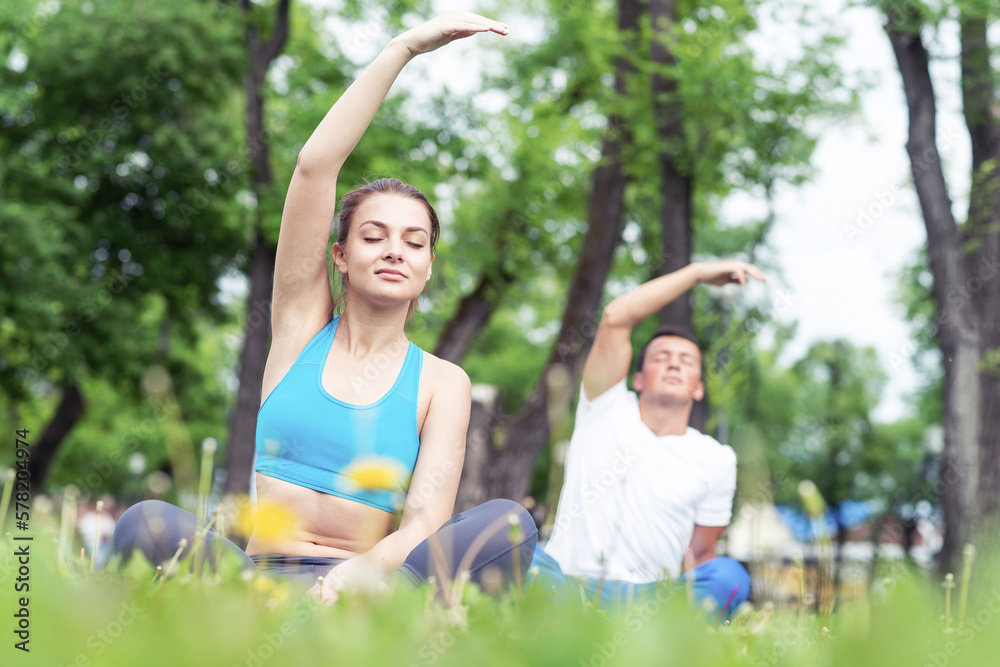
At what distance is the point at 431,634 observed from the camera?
0.87 meters

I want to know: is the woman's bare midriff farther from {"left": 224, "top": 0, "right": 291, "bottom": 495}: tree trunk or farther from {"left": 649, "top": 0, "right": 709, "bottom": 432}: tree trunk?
{"left": 224, "top": 0, "right": 291, "bottom": 495}: tree trunk

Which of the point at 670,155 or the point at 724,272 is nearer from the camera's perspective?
the point at 724,272

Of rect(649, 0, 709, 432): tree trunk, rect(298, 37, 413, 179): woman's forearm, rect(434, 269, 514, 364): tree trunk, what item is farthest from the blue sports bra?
rect(434, 269, 514, 364): tree trunk

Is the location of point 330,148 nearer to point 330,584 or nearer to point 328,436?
point 328,436

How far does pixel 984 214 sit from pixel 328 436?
28.4 ft

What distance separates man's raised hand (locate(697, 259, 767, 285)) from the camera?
12.2 feet

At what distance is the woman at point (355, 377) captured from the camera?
7.81 feet

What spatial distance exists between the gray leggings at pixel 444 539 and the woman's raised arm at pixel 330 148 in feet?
2.76

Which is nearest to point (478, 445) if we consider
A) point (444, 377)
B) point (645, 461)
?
point (645, 461)

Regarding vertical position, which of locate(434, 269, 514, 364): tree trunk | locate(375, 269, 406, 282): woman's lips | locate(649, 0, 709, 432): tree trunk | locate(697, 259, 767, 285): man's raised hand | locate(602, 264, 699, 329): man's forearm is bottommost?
locate(375, 269, 406, 282): woman's lips

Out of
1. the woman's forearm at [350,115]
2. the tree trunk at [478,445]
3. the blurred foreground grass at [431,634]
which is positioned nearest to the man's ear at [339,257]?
the woman's forearm at [350,115]

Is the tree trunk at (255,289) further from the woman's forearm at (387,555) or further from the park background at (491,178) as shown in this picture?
the woman's forearm at (387,555)

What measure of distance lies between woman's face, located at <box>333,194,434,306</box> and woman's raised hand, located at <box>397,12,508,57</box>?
17.8 inches

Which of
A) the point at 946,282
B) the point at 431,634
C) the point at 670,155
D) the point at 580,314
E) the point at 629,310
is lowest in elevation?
the point at 431,634
